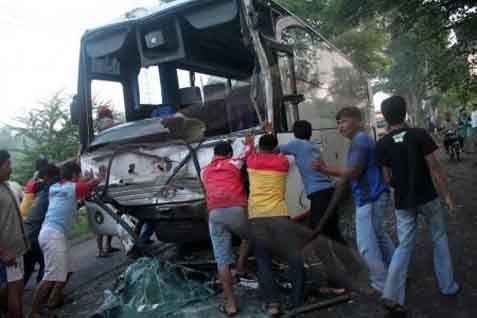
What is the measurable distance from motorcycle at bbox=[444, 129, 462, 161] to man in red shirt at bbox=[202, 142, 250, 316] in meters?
11.7

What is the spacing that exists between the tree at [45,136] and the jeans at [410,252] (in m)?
10.5

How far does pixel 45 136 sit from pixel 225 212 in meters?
10.3

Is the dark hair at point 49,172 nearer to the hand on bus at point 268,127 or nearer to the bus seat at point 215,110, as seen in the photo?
the bus seat at point 215,110

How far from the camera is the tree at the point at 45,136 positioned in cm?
1223

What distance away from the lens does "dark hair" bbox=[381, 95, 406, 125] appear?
362cm

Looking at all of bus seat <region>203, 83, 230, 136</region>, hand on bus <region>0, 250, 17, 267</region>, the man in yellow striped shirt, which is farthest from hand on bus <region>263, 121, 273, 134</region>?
hand on bus <region>0, 250, 17, 267</region>

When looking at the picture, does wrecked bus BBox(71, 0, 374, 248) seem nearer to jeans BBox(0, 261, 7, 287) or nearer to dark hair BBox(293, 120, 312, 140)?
dark hair BBox(293, 120, 312, 140)

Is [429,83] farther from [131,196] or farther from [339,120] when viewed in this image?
[131,196]

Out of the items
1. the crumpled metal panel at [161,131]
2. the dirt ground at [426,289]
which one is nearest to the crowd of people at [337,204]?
the dirt ground at [426,289]

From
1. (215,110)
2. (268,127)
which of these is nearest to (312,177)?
(268,127)

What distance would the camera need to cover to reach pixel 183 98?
6125 millimetres

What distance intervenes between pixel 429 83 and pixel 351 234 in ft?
16.8

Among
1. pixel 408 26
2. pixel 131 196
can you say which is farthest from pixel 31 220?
pixel 408 26

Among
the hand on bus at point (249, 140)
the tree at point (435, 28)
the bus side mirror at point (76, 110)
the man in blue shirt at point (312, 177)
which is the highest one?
the tree at point (435, 28)
